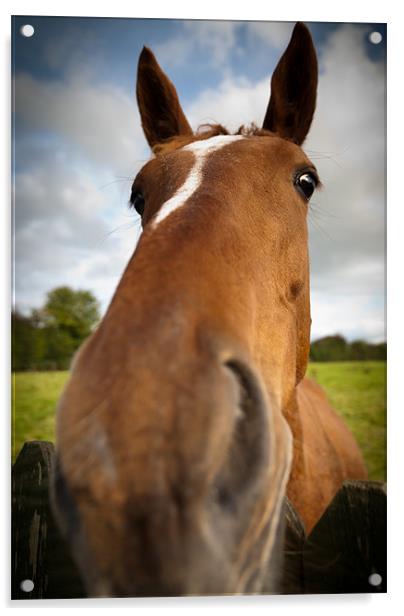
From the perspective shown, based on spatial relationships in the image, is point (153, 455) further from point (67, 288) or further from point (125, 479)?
point (67, 288)

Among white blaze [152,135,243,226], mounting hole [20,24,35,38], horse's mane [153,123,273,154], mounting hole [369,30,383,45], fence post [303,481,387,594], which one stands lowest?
fence post [303,481,387,594]

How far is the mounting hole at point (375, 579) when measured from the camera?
6.21 feet

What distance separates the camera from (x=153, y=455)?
759 mm

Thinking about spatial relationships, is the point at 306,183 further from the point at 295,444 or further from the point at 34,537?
the point at 34,537

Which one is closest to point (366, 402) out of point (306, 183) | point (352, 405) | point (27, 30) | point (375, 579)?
point (352, 405)

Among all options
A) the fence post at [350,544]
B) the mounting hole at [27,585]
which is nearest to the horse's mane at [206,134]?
the fence post at [350,544]

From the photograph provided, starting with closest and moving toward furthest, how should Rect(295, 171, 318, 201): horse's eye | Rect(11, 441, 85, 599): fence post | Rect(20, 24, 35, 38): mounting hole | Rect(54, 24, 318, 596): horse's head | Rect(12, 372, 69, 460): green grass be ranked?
Rect(54, 24, 318, 596): horse's head → Rect(295, 171, 318, 201): horse's eye → Rect(11, 441, 85, 599): fence post → Rect(12, 372, 69, 460): green grass → Rect(20, 24, 35, 38): mounting hole

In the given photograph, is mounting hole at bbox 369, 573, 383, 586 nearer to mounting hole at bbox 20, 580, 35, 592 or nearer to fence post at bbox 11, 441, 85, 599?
fence post at bbox 11, 441, 85, 599

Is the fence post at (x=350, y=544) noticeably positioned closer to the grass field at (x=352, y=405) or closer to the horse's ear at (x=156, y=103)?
the grass field at (x=352, y=405)

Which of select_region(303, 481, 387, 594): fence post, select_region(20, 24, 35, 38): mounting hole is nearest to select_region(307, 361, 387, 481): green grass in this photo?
select_region(303, 481, 387, 594): fence post

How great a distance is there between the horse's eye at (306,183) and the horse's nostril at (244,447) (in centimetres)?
97

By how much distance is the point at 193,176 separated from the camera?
134 cm

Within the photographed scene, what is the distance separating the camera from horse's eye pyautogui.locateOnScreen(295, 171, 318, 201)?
64.6 inches
